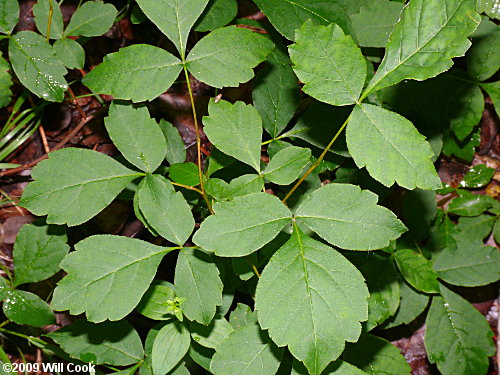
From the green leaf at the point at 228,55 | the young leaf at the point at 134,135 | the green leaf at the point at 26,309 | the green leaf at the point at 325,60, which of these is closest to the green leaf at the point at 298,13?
the green leaf at the point at 228,55

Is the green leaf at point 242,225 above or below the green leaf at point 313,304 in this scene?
above

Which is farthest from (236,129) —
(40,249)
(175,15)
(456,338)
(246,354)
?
(456,338)

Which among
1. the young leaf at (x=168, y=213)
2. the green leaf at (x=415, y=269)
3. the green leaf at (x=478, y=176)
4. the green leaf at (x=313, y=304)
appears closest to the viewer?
the green leaf at (x=313, y=304)

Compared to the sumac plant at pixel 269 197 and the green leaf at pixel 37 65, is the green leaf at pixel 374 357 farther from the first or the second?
the green leaf at pixel 37 65

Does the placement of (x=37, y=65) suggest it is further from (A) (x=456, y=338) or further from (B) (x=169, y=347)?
(A) (x=456, y=338)

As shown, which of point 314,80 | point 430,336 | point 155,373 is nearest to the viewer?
point 314,80

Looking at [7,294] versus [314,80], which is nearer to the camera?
[314,80]

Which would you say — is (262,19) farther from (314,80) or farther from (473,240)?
(473,240)

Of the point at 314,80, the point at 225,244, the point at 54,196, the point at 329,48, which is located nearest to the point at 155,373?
the point at 225,244
